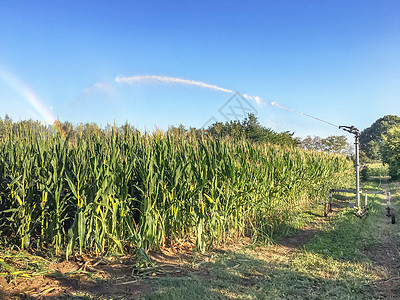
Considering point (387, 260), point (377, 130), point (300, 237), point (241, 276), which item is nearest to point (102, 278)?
point (241, 276)

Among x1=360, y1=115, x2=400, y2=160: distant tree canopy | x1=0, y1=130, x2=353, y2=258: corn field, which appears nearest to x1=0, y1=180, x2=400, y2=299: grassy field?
x1=0, y1=130, x2=353, y2=258: corn field

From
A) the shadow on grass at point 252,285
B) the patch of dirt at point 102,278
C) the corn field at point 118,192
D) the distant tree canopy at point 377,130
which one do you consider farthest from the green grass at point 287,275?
the distant tree canopy at point 377,130

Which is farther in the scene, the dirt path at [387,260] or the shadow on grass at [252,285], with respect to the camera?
the dirt path at [387,260]

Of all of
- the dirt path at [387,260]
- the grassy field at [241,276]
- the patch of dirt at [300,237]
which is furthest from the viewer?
the patch of dirt at [300,237]

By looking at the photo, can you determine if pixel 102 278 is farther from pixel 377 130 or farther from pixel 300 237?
pixel 377 130

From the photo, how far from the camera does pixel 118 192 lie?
4.51 meters

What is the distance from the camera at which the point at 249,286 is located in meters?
3.91

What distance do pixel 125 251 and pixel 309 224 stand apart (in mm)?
5530

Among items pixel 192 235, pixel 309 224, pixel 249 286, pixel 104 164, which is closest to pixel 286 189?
pixel 309 224

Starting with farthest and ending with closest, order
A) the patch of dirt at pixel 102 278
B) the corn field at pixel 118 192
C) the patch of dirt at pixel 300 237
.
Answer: the patch of dirt at pixel 300 237
the corn field at pixel 118 192
the patch of dirt at pixel 102 278

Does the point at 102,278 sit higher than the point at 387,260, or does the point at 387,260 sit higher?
the point at 102,278

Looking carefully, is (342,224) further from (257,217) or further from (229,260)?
(229,260)

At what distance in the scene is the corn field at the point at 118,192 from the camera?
14.0ft

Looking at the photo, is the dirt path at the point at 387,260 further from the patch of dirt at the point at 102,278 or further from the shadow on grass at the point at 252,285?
the patch of dirt at the point at 102,278
